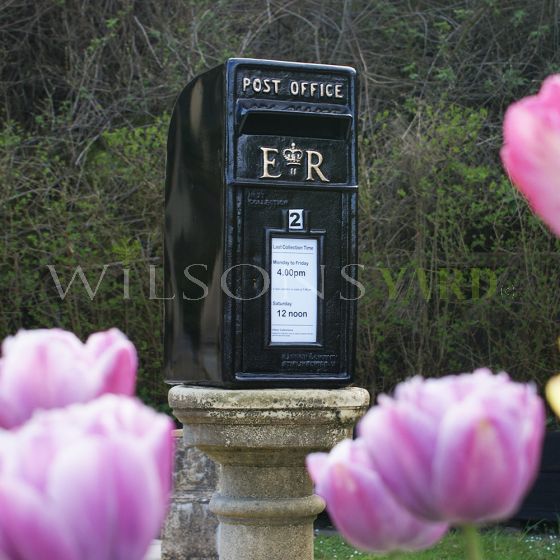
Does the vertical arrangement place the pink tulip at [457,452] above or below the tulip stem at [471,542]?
above

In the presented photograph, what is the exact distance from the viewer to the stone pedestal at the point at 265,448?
377 centimetres

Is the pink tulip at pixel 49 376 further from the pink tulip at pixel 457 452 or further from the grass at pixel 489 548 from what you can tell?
the grass at pixel 489 548

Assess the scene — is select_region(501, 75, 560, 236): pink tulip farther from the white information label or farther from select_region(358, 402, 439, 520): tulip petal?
the white information label

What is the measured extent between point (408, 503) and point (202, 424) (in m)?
3.31

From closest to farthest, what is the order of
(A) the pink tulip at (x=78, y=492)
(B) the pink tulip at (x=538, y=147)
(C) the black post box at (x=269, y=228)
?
(A) the pink tulip at (x=78, y=492)
(B) the pink tulip at (x=538, y=147)
(C) the black post box at (x=269, y=228)

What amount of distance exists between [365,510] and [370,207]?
25.0 feet

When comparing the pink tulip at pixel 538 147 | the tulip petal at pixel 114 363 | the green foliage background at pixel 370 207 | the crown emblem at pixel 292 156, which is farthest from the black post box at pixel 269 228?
the green foliage background at pixel 370 207

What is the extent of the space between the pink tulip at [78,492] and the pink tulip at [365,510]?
0.13 meters

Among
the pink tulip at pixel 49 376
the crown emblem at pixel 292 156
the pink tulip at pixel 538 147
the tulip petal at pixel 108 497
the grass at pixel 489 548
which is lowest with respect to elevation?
the grass at pixel 489 548

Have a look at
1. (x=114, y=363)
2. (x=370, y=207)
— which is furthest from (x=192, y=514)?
(x=114, y=363)

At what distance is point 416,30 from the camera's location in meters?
9.66

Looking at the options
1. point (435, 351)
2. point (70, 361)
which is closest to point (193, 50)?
point (435, 351)

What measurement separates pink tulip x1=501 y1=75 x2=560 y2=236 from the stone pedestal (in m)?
3.19

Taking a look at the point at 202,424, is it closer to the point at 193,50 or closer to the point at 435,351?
the point at 435,351
